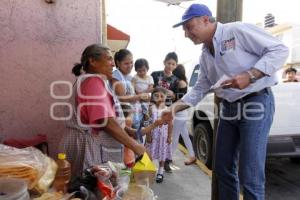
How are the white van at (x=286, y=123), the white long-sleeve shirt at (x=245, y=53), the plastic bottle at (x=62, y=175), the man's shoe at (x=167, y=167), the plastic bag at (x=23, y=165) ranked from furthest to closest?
the man's shoe at (x=167, y=167), the white van at (x=286, y=123), the white long-sleeve shirt at (x=245, y=53), the plastic bottle at (x=62, y=175), the plastic bag at (x=23, y=165)

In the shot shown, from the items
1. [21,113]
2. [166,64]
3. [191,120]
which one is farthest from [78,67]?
[191,120]

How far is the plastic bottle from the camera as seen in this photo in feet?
7.52

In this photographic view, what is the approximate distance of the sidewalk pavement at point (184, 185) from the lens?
4356mm

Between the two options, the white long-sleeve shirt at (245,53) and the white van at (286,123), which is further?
the white van at (286,123)

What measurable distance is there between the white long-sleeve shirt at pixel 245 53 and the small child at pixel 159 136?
2.54 meters

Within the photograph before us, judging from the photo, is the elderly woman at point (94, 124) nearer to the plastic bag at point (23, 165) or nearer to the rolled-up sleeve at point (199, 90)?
the plastic bag at point (23, 165)

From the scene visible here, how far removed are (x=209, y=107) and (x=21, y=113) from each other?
374 centimetres

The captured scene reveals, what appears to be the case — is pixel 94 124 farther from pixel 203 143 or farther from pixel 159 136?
pixel 203 143

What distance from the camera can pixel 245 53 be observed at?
2576mm

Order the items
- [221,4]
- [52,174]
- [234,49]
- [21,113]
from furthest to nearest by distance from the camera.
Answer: [21,113]
[221,4]
[234,49]
[52,174]

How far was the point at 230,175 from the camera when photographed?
298 centimetres

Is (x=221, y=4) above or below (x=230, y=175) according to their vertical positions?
above

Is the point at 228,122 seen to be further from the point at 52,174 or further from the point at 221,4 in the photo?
the point at 52,174

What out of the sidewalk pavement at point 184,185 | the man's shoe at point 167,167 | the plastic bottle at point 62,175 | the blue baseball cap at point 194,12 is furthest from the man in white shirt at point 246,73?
the man's shoe at point 167,167
